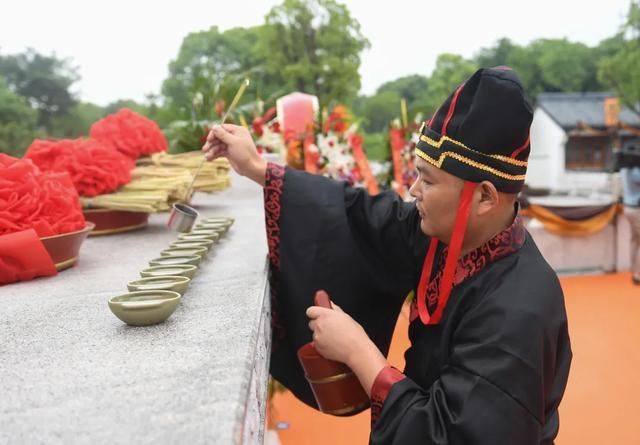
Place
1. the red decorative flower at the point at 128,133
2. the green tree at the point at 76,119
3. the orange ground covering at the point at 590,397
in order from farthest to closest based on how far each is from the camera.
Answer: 1. the green tree at the point at 76,119
2. the orange ground covering at the point at 590,397
3. the red decorative flower at the point at 128,133

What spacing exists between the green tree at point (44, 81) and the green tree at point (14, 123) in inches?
93.7

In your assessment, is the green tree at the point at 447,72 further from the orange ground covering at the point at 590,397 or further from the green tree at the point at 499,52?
the orange ground covering at the point at 590,397

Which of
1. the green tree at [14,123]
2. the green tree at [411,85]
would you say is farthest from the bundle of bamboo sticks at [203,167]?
the green tree at [411,85]

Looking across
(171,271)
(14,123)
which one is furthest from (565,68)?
(171,271)

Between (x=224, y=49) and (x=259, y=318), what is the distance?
2313 cm

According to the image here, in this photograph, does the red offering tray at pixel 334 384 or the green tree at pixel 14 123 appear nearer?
the red offering tray at pixel 334 384

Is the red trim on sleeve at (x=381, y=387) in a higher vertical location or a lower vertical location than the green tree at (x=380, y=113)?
lower

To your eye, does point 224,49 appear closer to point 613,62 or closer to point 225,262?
point 613,62

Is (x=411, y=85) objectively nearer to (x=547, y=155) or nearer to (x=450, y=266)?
(x=547, y=155)

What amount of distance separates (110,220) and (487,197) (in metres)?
2.01

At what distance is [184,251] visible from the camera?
2.01m

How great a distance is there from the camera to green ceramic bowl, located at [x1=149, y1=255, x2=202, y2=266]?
6.03 feet

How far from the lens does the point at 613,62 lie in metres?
19.8

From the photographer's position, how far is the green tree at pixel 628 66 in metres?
19.3
